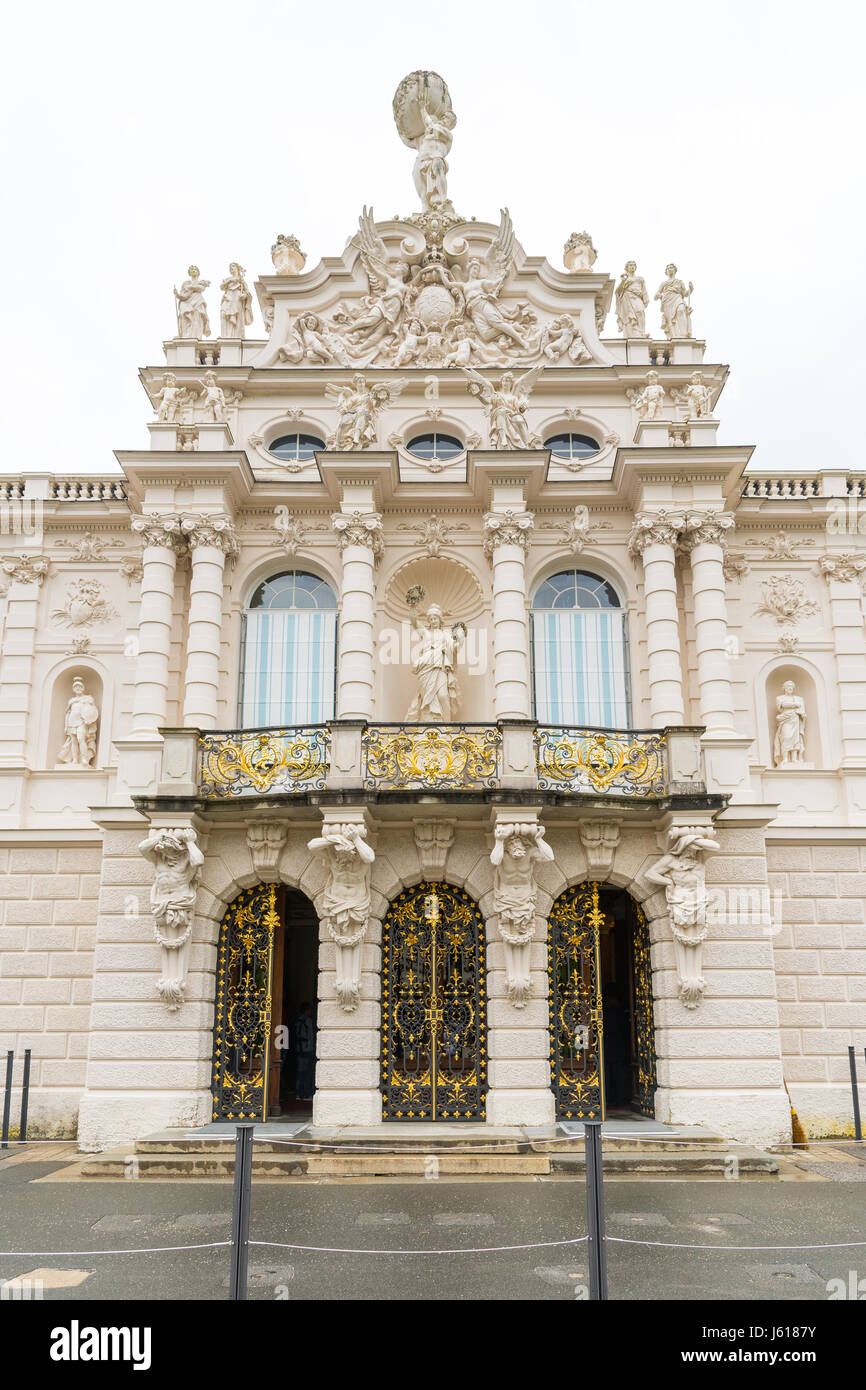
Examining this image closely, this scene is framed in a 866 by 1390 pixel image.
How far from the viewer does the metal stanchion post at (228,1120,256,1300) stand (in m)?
7.74

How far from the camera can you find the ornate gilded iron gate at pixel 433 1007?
56.3 ft

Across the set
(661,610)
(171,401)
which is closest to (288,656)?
(171,401)

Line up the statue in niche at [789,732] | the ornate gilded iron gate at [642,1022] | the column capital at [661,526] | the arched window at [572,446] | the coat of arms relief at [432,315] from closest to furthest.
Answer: the ornate gilded iron gate at [642,1022]
the column capital at [661,526]
the statue in niche at [789,732]
the arched window at [572,446]
the coat of arms relief at [432,315]

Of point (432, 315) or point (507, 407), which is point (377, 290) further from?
point (507, 407)

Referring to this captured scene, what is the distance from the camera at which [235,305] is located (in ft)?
74.9

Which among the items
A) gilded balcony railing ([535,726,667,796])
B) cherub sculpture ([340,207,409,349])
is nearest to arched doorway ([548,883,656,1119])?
gilded balcony railing ([535,726,667,796])

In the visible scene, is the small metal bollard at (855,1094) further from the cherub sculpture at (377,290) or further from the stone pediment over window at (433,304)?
the cherub sculpture at (377,290)

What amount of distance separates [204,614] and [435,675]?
4243 mm

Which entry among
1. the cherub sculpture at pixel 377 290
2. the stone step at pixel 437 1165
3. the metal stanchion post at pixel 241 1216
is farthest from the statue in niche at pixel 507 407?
the metal stanchion post at pixel 241 1216

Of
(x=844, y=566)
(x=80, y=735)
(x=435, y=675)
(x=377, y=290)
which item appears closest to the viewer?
(x=435, y=675)

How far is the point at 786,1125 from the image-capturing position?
16750 mm

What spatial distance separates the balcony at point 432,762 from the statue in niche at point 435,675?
131cm
